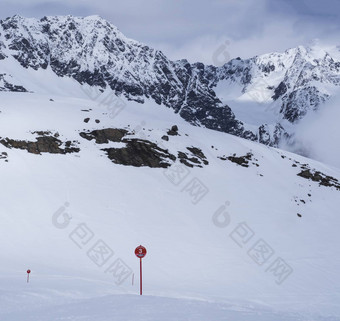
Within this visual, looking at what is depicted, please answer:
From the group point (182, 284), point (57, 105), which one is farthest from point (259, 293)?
point (57, 105)

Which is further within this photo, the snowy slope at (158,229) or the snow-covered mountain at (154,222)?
the snow-covered mountain at (154,222)

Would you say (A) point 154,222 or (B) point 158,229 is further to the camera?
(A) point 154,222

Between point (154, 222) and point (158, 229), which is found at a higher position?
point (154, 222)

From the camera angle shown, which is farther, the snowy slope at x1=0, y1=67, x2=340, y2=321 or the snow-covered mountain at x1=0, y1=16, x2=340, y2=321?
the snow-covered mountain at x1=0, y1=16, x2=340, y2=321

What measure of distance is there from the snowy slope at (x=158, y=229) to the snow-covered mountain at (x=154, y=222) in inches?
4.5

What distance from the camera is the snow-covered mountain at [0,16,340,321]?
1377 centimetres

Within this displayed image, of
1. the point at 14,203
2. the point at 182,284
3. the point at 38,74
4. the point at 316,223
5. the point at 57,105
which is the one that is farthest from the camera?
the point at 38,74

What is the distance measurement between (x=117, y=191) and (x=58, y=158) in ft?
22.5

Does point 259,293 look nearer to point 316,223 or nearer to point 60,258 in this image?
point 60,258

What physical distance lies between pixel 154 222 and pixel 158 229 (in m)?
1.08

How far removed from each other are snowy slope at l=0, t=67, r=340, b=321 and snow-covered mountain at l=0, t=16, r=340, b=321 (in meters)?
0.11

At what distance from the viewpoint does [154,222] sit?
97.6ft

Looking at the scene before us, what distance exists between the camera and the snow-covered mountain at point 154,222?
13.8 meters

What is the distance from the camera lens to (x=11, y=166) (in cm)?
3275
